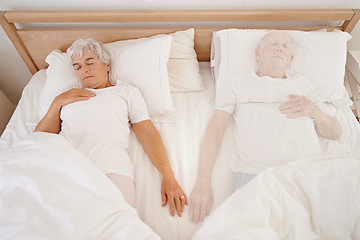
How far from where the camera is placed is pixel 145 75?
4.52 ft

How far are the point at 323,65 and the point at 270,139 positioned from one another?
0.53 m

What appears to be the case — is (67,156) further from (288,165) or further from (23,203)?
(288,165)

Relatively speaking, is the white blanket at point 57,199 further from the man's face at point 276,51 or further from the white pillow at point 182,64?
the man's face at point 276,51

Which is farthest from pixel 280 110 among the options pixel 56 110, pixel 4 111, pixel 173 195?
pixel 4 111

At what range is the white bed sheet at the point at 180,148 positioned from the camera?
3.33 ft

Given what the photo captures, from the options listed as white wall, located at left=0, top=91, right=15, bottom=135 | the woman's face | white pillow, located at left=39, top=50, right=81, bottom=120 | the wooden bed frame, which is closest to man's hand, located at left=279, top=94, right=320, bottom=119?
the wooden bed frame

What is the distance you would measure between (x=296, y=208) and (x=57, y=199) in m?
0.83

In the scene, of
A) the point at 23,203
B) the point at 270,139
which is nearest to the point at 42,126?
the point at 23,203

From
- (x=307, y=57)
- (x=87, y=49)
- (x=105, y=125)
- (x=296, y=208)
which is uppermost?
(x=87, y=49)

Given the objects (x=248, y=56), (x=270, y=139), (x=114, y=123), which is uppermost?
(x=248, y=56)

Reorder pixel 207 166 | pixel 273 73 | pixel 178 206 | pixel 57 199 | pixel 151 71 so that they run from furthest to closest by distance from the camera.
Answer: pixel 151 71 → pixel 273 73 → pixel 207 166 → pixel 178 206 → pixel 57 199

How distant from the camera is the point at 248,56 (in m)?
1.32

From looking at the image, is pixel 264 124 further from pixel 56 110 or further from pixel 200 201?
pixel 56 110

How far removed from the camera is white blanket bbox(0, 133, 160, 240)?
30.0 inches
